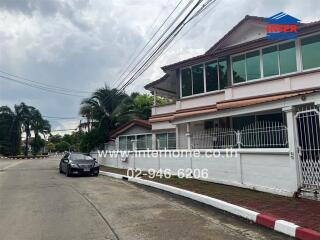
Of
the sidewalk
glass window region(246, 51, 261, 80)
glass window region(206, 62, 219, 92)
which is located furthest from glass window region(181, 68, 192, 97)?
the sidewalk

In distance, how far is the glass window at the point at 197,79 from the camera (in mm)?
20109

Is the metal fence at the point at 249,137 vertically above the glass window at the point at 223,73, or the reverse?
the glass window at the point at 223,73

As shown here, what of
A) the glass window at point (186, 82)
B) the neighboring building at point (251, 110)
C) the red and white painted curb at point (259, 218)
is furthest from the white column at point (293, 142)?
the glass window at point (186, 82)

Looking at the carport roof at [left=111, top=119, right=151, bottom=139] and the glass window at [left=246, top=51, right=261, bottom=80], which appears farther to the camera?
the carport roof at [left=111, top=119, right=151, bottom=139]

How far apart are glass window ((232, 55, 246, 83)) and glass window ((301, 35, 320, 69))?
3.07 m

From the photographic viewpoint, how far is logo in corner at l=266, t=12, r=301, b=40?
15.8 metres

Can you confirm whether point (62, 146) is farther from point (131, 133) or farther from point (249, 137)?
point (249, 137)

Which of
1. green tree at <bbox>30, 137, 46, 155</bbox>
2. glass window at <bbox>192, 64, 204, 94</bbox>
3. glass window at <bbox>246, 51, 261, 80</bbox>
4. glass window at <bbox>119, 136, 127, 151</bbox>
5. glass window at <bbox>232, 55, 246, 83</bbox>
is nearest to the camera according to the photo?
glass window at <bbox>246, 51, 261, 80</bbox>

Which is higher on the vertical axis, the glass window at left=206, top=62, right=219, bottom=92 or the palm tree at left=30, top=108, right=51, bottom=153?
the palm tree at left=30, top=108, right=51, bottom=153

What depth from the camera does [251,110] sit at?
42.7 feet

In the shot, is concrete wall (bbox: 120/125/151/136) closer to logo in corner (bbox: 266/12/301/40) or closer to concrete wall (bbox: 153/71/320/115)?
concrete wall (bbox: 153/71/320/115)

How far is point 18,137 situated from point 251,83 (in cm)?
5917

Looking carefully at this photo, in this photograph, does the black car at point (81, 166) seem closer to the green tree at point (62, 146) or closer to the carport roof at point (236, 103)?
the carport roof at point (236, 103)

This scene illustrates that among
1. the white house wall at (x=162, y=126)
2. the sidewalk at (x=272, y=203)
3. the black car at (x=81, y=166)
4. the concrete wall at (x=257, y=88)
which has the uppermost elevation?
the concrete wall at (x=257, y=88)
